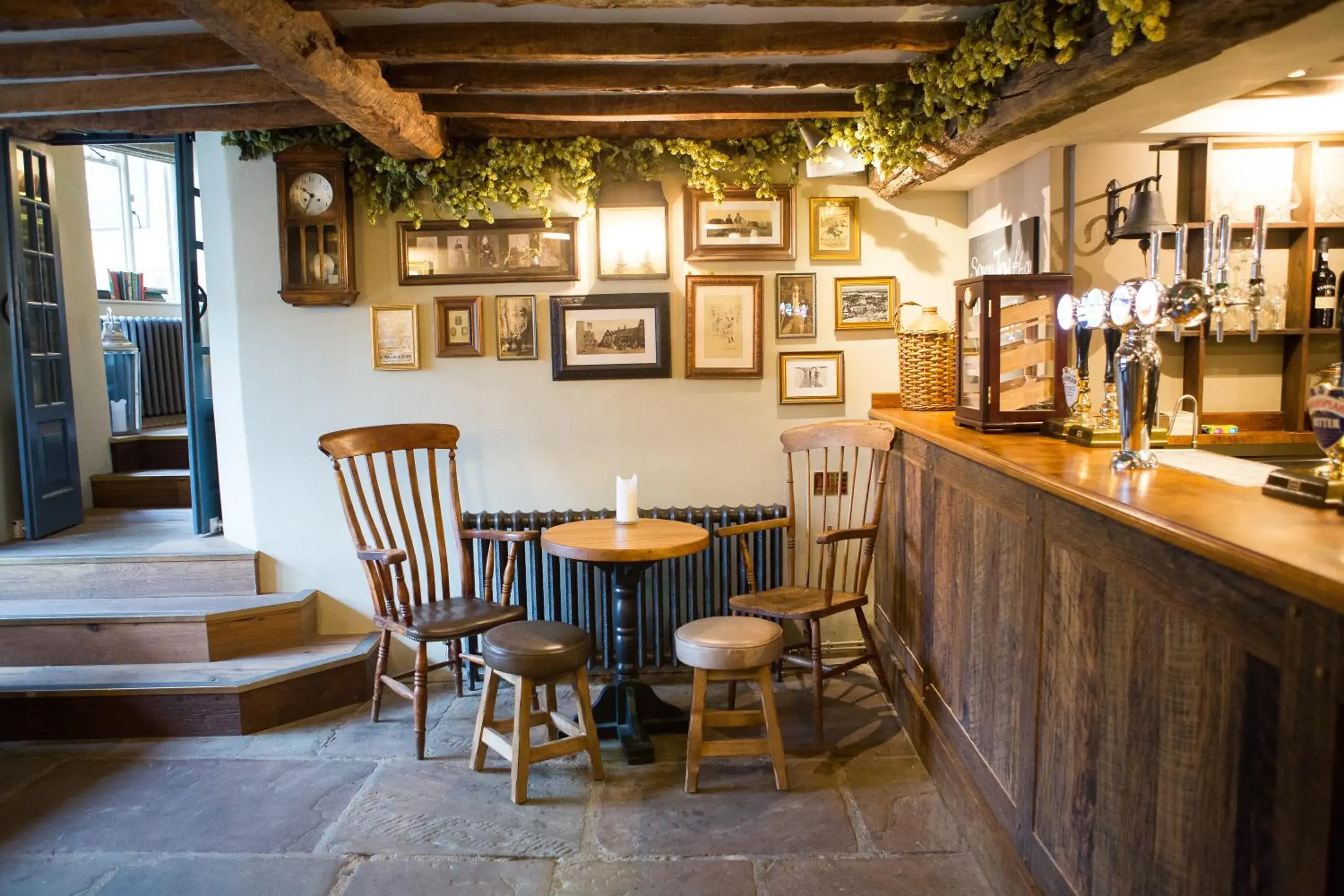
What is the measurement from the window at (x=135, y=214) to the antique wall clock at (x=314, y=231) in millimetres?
5075

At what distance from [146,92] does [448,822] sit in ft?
9.52

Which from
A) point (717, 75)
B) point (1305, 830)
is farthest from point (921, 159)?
point (1305, 830)

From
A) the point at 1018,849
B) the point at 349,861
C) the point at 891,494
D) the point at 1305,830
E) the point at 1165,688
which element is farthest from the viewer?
the point at 891,494

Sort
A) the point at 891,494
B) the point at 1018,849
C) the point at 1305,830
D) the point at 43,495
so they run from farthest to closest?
the point at 43,495, the point at 891,494, the point at 1018,849, the point at 1305,830

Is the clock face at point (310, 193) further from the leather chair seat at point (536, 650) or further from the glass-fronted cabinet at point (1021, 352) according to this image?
the glass-fronted cabinet at point (1021, 352)

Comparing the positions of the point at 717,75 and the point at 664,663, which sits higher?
the point at 717,75

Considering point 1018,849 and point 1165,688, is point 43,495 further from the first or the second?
point 1165,688

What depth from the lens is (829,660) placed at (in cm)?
424

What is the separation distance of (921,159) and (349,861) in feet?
10.2

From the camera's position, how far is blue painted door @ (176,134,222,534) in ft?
14.2

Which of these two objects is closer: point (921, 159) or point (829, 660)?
point (921, 159)

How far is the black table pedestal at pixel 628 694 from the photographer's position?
3.47 m

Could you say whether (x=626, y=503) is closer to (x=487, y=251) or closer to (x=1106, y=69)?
(x=487, y=251)

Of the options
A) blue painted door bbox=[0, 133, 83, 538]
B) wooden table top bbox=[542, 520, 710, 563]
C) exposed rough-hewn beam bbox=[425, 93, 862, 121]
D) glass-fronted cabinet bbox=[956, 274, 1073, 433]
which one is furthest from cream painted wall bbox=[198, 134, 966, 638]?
glass-fronted cabinet bbox=[956, 274, 1073, 433]
